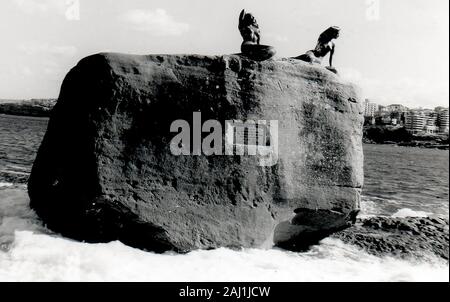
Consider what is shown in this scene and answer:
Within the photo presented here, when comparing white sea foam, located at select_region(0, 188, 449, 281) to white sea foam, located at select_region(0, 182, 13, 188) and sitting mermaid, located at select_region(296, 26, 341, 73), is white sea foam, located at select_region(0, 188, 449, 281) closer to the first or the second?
white sea foam, located at select_region(0, 182, 13, 188)

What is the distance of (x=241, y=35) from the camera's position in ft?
23.1

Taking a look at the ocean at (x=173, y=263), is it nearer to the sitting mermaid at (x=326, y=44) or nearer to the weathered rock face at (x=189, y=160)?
the weathered rock face at (x=189, y=160)

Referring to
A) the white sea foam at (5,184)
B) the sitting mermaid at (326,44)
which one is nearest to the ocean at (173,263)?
the white sea foam at (5,184)

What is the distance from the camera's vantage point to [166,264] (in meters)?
5.48

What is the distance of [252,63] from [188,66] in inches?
36.9

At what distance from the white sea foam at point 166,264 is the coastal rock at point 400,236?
0.49 meters

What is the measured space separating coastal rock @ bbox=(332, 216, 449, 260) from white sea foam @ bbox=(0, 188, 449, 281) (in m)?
0.49

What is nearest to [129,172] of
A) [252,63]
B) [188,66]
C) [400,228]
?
[188,66]

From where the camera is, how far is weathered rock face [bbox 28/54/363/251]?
5.86 metres

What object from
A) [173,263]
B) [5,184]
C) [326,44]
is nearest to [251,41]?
[326,44]

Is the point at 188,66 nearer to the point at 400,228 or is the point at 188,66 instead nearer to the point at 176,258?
the point at 176,258

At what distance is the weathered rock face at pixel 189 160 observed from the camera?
5.86 metres

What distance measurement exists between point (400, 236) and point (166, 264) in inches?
187

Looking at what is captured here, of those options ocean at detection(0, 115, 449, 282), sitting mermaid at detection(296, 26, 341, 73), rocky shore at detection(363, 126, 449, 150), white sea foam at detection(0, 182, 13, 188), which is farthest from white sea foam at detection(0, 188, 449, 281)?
rocky shore at detection(363, 126, 449, 150)
